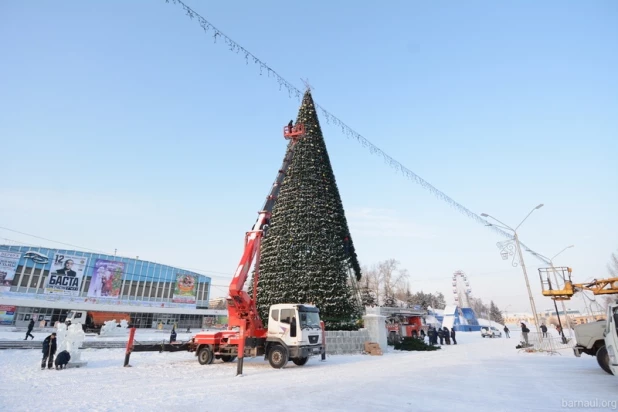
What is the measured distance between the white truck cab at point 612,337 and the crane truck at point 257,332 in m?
9.91

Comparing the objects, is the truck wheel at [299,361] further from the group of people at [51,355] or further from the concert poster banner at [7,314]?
the concert poster banner at [7,314]

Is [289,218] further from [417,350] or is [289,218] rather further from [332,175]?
[417,350]

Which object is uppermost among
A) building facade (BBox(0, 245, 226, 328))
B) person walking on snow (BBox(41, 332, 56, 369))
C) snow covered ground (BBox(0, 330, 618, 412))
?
building facade (BBox(0, 245, 226, 328))

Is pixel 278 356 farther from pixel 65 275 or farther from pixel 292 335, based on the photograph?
pixel 65 275

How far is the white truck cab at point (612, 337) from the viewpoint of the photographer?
822 cm

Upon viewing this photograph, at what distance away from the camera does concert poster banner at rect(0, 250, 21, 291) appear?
44138 millimetres

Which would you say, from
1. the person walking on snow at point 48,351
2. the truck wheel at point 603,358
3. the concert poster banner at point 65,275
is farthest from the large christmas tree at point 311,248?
the concert poster banner at point 65,275

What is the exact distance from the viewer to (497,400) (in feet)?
24.4

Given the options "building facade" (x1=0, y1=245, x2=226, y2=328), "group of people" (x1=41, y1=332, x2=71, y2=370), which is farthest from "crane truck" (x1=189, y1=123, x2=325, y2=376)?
"building facade" (x1=0, y1=245, x2=226, y2=328)

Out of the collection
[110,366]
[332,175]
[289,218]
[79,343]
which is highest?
[332,175]

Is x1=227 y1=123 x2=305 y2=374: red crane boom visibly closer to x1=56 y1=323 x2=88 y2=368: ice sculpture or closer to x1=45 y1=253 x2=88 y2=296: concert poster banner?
x1=56 y1=323 x2=88 y2=368: ice sculpture

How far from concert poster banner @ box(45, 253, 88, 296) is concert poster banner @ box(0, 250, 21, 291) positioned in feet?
13.0

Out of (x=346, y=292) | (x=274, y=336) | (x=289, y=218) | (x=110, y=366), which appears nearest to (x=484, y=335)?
(x=346, y=292)

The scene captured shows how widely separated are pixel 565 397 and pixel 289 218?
58.8ft
